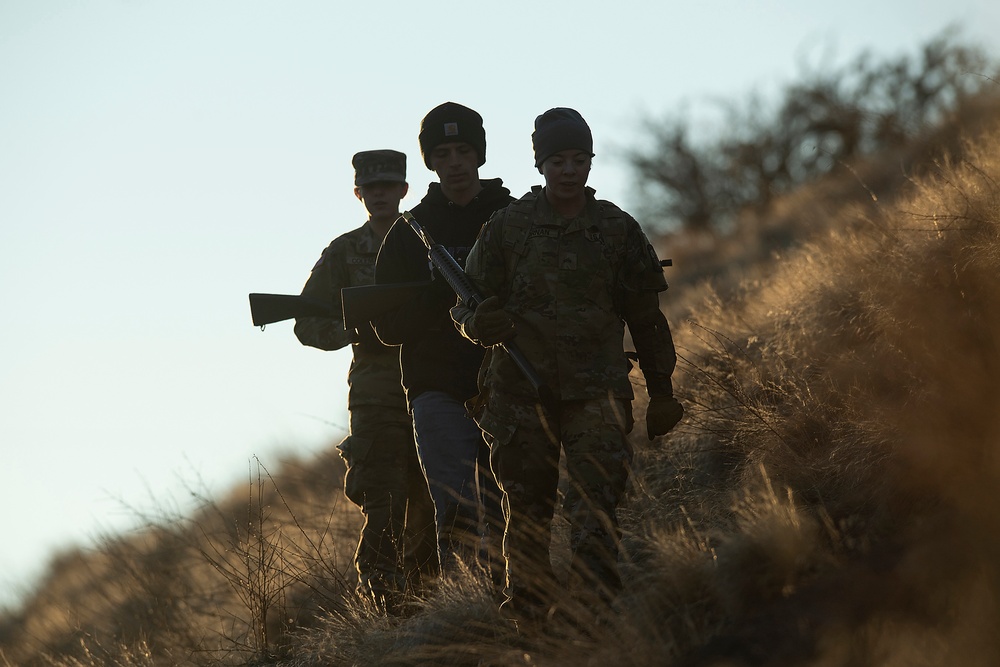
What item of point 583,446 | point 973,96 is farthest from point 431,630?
point 973,96

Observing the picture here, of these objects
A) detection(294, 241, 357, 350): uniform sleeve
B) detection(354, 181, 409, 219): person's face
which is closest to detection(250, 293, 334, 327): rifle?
detection(294, 241, 357, 350): uniform sleeve

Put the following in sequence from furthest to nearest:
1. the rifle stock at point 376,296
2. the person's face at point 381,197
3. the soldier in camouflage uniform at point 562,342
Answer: the person's face at point 381,197 → the rifle stock at point 376,296 → the soldier in camouflage uniform at point 562,342

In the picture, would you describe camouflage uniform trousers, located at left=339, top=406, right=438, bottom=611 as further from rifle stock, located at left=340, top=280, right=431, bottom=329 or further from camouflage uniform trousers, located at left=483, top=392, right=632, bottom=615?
camouflage uniform trousers, located at left=483, top=392, right=632, bottom=615

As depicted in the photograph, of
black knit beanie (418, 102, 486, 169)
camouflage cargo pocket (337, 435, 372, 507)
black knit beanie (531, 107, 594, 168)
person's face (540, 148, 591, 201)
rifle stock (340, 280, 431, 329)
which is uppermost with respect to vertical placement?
black knit beanie (418, 102, 486, 169)

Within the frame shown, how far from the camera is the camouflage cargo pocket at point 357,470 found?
20.3 ft

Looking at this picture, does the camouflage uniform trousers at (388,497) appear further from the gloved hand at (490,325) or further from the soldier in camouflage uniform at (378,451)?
the gloved hand at (490,325)

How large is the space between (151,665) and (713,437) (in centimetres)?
336

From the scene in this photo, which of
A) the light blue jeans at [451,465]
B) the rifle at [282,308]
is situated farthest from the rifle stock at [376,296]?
the rifle at [282,308]

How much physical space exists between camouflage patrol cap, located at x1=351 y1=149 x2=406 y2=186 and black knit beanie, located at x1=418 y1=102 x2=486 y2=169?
0.83 metres

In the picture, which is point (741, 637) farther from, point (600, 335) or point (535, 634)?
point (600, 335)

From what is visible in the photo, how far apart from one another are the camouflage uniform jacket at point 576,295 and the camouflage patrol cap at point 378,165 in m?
2.24

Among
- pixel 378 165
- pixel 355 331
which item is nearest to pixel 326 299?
pixel 355 331

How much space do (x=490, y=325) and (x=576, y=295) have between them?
370 mm

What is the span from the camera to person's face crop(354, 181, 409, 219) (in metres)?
6.80
